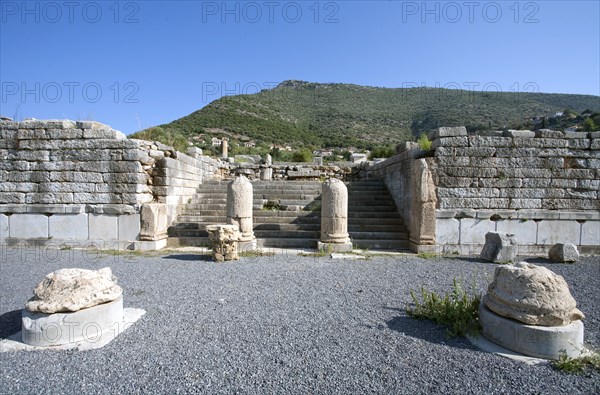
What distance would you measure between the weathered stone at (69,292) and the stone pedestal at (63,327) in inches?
2.5

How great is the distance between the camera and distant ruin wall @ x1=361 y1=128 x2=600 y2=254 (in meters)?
7.52

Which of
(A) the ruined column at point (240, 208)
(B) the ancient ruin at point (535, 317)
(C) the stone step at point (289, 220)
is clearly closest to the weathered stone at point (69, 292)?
(B) the ancient ruin at point (535, 317)

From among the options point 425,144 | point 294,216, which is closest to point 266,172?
point 294,216

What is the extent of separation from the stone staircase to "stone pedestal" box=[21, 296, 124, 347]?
489cm

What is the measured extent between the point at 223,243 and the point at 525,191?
24.2 ft

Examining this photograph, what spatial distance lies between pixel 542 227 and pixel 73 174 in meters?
11.9

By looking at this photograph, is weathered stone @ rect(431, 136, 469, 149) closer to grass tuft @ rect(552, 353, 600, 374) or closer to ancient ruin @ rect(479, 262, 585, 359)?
ancient ruin @ rect(479, 262, 585, 359)

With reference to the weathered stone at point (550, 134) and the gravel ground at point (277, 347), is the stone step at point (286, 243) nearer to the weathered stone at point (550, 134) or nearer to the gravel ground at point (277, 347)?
the gravel ground at point (277, 347)

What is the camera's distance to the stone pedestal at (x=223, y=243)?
21.0 ft

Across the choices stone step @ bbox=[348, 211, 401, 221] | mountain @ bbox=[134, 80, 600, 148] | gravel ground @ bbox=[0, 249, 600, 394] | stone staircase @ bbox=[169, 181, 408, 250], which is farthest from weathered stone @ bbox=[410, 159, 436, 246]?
mountain @ bbox=[134, 80, 600, 148]

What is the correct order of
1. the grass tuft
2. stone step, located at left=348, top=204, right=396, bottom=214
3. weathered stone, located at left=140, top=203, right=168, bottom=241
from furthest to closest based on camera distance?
stone step, located at left=348, top=204, right=396, bottom=214 → weathered stone, located at left=140, top=203, right=168, bottom=241 → the grass tuft

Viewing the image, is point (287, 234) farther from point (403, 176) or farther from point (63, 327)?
point (63, 327)

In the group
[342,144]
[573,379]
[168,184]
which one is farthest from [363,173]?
[342,144]

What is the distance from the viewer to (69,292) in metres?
3.04
